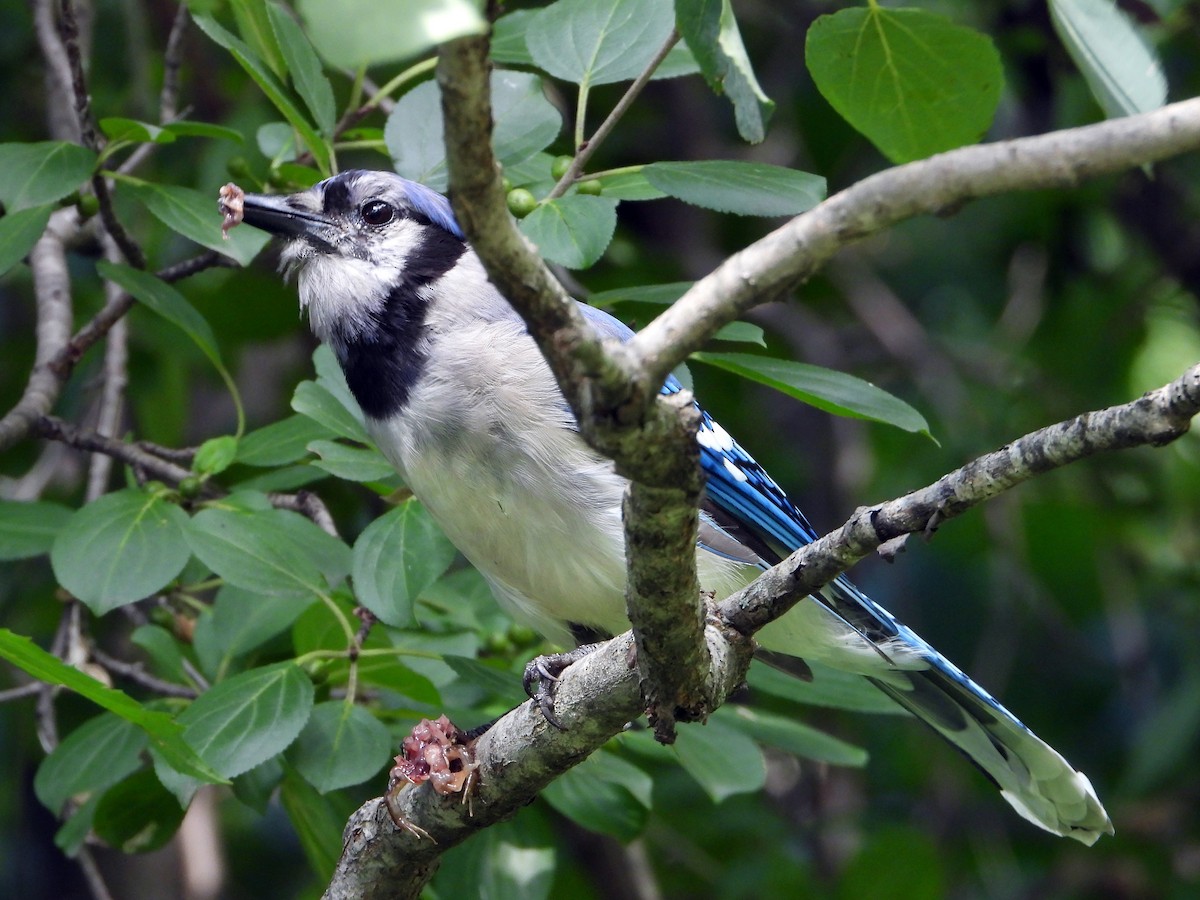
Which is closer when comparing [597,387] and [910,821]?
[597,387]

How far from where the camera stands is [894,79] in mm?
2066

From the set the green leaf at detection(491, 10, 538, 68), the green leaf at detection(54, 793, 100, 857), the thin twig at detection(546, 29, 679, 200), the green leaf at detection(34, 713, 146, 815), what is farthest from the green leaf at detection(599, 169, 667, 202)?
the green leaf at detection(54, 793, 100, 857)

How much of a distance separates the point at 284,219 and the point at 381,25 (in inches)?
80.2

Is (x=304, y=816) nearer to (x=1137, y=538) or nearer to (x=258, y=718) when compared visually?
(x=258, y=718)

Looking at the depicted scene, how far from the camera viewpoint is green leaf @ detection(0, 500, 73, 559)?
9.41 feet

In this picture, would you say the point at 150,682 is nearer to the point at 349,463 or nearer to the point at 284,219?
the point at 349,463

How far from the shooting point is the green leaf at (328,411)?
112 inches

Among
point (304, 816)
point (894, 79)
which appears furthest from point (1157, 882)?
point (894, 79)

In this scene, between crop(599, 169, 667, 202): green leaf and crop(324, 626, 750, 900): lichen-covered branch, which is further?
crop(599, 169, 667, 202): green leaf

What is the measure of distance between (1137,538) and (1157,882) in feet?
4.59

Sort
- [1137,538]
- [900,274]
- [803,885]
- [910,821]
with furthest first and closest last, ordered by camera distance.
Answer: [900,274] → [1137,538] → [910,821] → [803,885]

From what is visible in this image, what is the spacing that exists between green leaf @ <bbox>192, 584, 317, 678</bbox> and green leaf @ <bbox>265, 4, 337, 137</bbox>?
101 cm

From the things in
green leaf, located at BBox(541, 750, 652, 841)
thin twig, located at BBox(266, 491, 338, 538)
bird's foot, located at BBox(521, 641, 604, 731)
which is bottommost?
green leaf, located at BBox(541, 750, 652, 841)

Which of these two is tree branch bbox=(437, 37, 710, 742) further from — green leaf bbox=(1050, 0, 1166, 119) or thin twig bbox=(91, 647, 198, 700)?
thin twig bbox=(91, 647, 198, 700)
